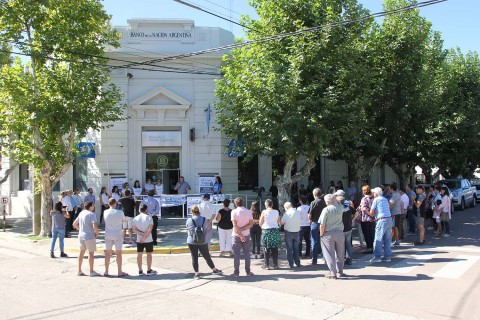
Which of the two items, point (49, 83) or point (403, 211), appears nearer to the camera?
point (403, 211)

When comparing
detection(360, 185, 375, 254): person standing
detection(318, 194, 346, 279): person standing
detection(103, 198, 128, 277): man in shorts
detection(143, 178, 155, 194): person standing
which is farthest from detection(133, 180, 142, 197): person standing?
detection(318, 194, 346, 279): person standing

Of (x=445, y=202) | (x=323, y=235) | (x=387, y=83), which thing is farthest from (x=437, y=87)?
(x=323, y=235)

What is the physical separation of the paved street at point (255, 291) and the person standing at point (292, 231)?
33 cm

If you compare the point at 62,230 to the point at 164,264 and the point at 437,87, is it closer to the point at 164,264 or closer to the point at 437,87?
the point at 164,264

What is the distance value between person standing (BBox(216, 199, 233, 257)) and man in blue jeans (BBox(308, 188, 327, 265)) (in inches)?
81.6

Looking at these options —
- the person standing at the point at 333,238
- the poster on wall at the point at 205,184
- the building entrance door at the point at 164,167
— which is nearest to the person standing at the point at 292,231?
the person standing at the point at 333,238

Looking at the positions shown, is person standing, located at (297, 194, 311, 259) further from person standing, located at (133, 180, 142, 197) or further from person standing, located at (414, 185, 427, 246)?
person standing, located at (133, 180, 142, 197)

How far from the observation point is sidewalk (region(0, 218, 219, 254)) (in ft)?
41.4

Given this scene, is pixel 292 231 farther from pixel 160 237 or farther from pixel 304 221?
pixel 160 237

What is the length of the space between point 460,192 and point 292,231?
18.0m

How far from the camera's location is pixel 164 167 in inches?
770

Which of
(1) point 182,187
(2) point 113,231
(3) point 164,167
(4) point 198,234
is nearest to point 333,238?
(4) point 198,234

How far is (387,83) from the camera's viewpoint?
17750 mm

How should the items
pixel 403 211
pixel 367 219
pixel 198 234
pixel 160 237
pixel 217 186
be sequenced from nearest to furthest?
pixel 198 234 → pixel 367 219 → pixel 403 211 → pixel 160 237 → pixel 217 186
